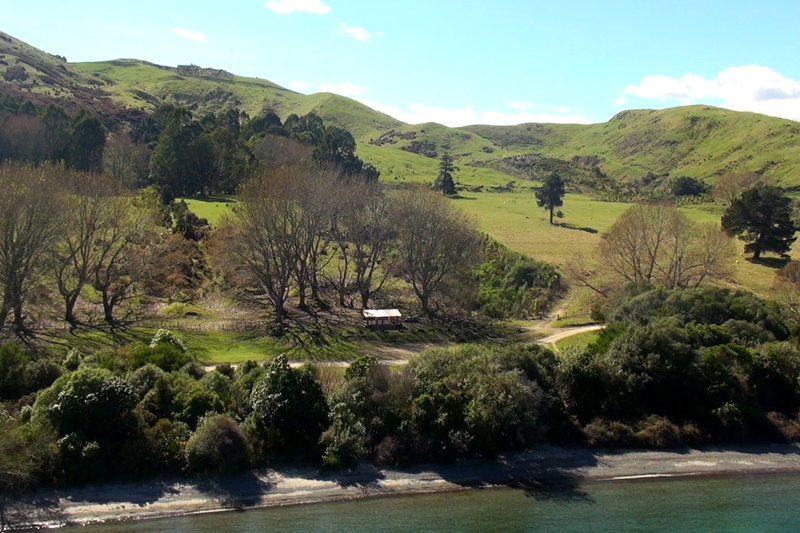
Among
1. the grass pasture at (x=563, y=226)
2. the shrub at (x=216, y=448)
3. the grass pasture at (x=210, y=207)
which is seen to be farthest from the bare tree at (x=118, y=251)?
the grass pasture at (x=563, y=226)

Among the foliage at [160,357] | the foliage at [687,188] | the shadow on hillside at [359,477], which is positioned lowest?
the shadow on hillside at [359,477]

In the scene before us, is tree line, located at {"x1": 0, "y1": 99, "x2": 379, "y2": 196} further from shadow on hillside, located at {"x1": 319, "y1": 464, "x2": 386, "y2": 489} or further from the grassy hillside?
the grassy hillside

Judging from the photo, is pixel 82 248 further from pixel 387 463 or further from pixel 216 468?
pixel 387 463

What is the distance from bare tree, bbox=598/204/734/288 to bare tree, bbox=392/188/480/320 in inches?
519

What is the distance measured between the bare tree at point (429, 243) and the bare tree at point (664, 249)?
13.2 metres

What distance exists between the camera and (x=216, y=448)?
2700cm

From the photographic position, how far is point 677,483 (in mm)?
28906

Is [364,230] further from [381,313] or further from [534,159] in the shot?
[534,159]

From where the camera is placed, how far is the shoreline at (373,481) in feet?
81.0

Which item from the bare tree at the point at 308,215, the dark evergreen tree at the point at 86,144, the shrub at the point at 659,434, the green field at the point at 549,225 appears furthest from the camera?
the dark evergreen tree at the point at 86,144

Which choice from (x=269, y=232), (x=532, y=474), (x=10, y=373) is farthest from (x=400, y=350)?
(x=10, y=373)

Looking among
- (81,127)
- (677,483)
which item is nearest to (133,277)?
(677,483)

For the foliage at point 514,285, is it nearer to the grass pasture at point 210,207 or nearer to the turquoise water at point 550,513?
the grass pasture at point 210,207

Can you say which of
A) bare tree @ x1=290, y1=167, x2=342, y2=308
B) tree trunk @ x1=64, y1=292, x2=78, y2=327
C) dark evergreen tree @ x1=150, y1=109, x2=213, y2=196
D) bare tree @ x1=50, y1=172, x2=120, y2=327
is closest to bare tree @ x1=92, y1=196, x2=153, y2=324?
bare tree @ x1=50, y1=172, x2=120, y2=327
